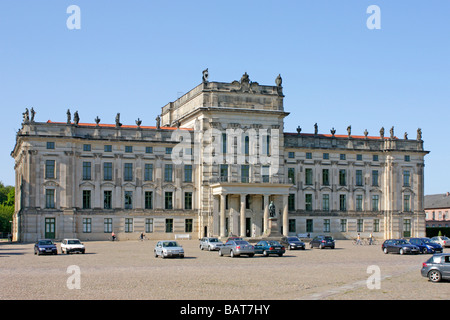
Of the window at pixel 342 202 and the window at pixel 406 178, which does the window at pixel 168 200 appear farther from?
the window at pixel 406 178

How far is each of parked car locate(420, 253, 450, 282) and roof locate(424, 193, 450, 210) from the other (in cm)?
11405

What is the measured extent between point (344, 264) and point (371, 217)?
169ft

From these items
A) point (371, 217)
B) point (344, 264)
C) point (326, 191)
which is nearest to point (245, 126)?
point (326, 191)

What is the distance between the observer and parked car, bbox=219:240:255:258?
163 feet

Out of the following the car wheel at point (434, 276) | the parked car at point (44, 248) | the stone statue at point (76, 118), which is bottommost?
the parked car at point (44, 248)

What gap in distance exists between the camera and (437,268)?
30422 mm

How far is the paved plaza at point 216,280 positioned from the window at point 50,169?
114 ft

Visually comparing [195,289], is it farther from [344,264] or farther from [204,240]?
[204,240]

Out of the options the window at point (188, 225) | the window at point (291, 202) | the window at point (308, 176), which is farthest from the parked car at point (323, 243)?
the window at point (308, 176)

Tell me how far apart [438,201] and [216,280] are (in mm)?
122178

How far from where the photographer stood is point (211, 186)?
271 feet

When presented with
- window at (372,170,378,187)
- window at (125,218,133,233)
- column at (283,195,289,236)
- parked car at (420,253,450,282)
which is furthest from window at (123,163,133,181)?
parked car at (420,253,450,282)

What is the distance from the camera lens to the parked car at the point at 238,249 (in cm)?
4962
